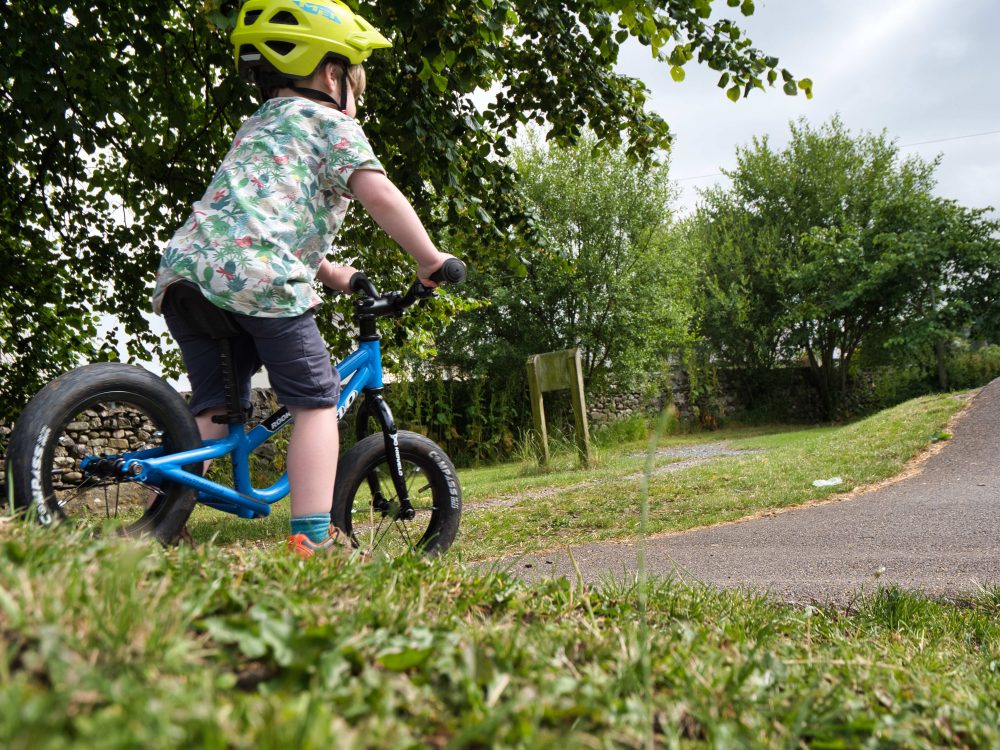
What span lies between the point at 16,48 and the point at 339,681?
Answer: 5.89 meters

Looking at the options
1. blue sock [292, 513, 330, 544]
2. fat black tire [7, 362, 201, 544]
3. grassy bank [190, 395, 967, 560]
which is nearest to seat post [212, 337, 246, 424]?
fat black tire [7, 362, 201, 544]

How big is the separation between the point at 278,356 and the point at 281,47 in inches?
43.9

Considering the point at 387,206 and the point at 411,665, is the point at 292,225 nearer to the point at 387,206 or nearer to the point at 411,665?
the point at 387,206

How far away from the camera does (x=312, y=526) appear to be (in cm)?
254

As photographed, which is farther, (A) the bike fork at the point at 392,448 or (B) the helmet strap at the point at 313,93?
(A) the bike fork at the point at 392,448

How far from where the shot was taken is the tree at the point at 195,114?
5176mm

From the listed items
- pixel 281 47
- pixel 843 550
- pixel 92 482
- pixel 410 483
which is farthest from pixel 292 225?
pixel 843 550

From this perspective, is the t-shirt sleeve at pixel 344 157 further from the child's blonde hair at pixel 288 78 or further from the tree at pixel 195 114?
the tree at pixel 195 114

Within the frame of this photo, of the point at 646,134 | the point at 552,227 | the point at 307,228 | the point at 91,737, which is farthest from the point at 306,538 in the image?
the point at 552,227

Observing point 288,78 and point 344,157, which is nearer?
point 344,157

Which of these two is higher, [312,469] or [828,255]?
[828,255]

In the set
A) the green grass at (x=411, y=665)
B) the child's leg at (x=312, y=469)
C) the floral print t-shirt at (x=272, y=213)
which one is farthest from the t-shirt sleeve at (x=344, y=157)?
the green grass at (x=411, y=665)

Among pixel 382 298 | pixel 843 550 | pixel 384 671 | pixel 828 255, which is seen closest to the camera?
pixel 384 671

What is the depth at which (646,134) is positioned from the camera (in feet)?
24.5
